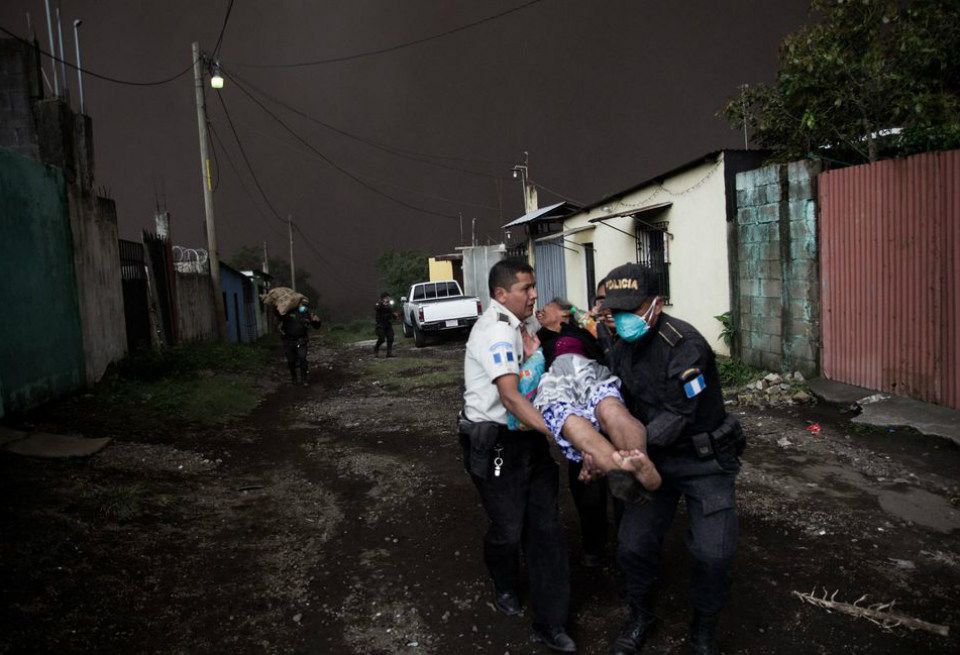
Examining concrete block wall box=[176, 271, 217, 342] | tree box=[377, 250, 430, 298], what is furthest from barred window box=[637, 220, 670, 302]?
tree box=[377, 250, 430, 298]

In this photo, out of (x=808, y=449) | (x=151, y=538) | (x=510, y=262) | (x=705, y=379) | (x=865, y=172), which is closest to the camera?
(x=705, y=379)

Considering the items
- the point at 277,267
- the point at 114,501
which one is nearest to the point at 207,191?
the point at 114,501

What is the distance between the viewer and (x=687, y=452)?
253 cm

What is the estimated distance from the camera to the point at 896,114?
8312 mm

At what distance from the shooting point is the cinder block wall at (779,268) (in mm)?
7434

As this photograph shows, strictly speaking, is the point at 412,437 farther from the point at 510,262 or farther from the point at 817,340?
the point at 817,340

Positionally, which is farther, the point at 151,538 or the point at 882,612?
the point at 151,538

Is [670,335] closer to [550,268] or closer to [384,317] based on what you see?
[384,317]

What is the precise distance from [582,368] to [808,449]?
4078 millimetres

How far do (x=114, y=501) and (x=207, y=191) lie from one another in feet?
37.5

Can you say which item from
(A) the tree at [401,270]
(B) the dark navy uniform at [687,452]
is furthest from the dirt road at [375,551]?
(A) the tree at [401,270]

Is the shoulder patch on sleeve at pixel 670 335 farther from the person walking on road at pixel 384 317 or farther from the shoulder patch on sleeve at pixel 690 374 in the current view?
the person walking on road at pixel 384 317

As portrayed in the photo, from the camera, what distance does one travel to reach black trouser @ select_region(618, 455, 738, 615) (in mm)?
2465

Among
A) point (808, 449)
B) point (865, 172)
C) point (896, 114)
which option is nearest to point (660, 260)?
point (896, 114)
